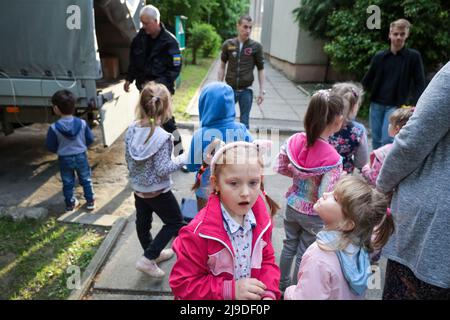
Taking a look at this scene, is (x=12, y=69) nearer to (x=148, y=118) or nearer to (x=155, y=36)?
(x=155, y=36)

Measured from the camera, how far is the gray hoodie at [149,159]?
2652 millimetres

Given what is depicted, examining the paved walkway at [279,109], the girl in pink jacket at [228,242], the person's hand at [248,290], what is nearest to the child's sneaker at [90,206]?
the girl in pink jacket at [228,242]

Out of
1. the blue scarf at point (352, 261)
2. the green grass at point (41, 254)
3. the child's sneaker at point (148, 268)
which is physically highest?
the blue scarf at point (352, 261)

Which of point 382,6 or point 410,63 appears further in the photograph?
point 382,6

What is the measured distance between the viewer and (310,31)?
11.6m

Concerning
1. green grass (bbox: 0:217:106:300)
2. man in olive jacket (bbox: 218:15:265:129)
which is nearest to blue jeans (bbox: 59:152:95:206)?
green grass (bbox: 0:217:106:300)

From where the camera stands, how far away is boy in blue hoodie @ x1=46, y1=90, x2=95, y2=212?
12.6 ft

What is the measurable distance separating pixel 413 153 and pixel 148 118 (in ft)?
5.98

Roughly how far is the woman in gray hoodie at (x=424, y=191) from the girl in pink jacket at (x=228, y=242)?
24.3 inches

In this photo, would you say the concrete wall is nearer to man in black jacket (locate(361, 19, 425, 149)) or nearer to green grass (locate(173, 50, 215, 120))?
green grass (locate(173, 50, 215, 120))

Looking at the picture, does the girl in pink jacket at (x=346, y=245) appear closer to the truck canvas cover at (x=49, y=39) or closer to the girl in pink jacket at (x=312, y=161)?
the girl in pink jacket at (x=312, y=161)

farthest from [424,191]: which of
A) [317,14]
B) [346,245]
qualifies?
[317,14]

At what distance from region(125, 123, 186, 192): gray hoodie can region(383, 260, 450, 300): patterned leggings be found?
1570 mm
